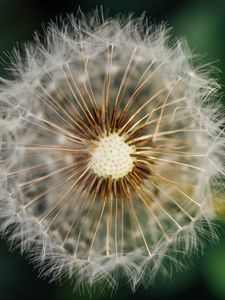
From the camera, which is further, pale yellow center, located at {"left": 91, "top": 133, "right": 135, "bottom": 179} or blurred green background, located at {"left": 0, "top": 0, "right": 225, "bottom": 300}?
blurred green background, located at {"left": 0, "top": 0, "right": 225, "bottom": 300}

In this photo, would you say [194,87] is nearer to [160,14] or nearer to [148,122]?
[148,122]

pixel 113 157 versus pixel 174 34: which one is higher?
pixel 174 34

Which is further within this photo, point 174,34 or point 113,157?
point 174,34

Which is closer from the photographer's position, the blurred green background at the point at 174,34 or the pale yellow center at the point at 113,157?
the pale yellow center at the point at 113,157

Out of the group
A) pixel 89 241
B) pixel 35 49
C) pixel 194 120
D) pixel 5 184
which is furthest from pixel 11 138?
pixel 194 120
